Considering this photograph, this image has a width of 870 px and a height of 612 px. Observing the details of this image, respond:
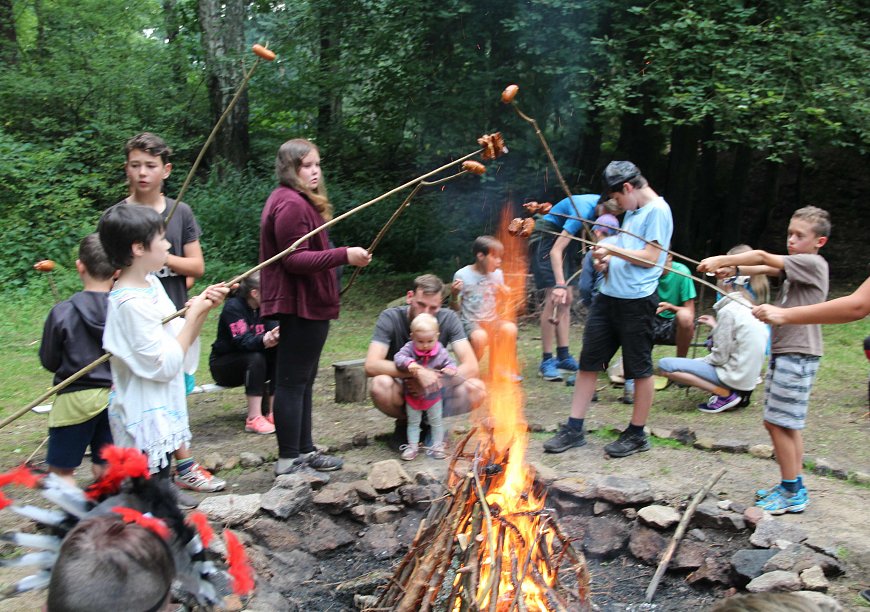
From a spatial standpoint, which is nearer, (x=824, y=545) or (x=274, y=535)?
(x=824, y=545)

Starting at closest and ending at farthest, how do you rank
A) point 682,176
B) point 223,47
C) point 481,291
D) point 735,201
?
point 481,291, point 682,176, point 735,201, point 223,47

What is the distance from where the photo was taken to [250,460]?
5.20 metres

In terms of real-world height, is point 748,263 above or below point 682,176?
below

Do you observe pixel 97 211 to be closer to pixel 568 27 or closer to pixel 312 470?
pixel 568 27

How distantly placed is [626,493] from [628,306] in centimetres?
131

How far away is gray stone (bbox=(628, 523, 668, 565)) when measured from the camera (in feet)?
14.3

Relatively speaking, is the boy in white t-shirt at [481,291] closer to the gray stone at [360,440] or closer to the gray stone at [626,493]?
the gray stone at [360,440]

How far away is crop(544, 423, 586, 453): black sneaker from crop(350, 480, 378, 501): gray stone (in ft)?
4.68

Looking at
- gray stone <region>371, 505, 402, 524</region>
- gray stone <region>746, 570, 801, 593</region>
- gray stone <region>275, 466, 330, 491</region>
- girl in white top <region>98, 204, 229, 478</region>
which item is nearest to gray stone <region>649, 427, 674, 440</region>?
gray stone <region>746, 570, 801, 593</region>

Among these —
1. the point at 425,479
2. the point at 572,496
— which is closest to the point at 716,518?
the point at 572,496

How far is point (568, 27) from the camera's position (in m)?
9.91

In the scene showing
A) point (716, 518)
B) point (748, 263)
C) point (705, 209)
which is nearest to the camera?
point (716, 518)

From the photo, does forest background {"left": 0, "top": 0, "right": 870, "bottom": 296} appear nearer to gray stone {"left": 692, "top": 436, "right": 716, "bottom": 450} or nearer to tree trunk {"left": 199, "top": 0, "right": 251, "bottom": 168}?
tree trunk {"left": 199, "top": 0, "right": 251, "bottom": 168}

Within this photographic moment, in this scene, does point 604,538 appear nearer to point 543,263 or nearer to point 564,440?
point 564,440
